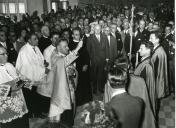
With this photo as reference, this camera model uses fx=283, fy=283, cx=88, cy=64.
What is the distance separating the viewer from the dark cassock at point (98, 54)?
6.98 metres

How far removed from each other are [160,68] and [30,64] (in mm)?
2653

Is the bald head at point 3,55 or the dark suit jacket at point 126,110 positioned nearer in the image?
the dark suit jacket at point 126,110

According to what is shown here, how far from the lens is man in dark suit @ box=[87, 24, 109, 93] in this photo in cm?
698

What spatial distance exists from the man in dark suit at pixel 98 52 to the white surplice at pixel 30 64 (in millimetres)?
1635

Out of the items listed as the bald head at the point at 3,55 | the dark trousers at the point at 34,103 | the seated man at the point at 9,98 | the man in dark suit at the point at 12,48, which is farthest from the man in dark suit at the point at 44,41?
the bald head at the point at 3,55

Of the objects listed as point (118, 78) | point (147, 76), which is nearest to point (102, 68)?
point (147, 76)

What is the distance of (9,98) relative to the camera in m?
4.29

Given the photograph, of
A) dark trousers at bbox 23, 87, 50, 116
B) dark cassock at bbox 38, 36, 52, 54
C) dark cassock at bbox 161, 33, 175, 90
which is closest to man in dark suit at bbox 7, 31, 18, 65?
dark cassock at bbox 38, 36, 52, 54

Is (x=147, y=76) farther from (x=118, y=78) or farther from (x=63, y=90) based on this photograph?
(x=118, y=78)

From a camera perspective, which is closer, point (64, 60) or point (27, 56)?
point (64, 60)

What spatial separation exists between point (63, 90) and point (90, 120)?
175cm

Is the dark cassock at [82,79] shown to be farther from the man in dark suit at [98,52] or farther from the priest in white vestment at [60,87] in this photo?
the priest in white vestment at [60,87]

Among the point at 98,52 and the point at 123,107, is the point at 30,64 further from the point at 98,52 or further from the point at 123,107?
the point at 123,107

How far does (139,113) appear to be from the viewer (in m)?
2.87
